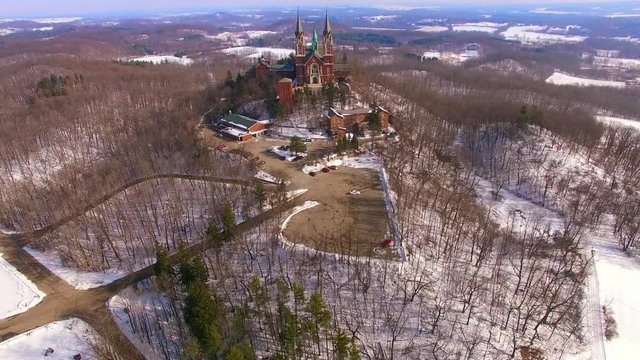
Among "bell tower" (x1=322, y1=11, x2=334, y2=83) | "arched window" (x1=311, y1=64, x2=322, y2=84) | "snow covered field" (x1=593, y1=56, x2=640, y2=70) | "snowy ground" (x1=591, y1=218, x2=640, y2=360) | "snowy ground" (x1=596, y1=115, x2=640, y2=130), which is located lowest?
"snowy ground" (x1=591, y1=218, x2=640, y2=360)

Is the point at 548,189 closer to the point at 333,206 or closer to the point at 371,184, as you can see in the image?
the point at 371,184

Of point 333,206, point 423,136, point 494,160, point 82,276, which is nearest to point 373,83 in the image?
point 423,136

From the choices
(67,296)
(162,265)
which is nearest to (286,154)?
(162,265)

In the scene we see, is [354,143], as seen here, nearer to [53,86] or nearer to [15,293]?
[15,293]

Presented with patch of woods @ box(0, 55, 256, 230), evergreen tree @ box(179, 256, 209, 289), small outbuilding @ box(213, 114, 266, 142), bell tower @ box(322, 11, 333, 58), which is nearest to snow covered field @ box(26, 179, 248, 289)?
patch of woods @ box(0, 55, 256, 230)

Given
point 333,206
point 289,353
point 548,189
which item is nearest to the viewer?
point 289,353

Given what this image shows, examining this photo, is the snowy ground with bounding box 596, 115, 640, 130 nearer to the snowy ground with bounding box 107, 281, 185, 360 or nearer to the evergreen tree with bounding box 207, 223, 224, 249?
the evergreen tree with bounding box 207, 223, 224, 249

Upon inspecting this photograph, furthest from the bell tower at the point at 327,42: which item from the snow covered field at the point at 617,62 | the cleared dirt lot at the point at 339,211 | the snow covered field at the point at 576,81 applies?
the snow covered field at the point at 617,62
